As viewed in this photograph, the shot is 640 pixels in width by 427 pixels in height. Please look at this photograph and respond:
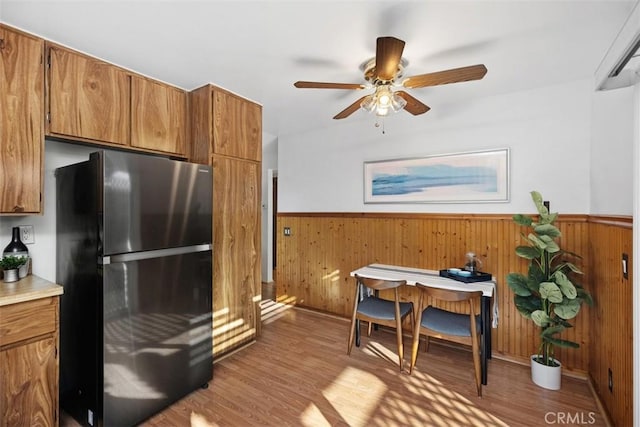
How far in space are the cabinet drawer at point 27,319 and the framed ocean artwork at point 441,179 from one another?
2.94m

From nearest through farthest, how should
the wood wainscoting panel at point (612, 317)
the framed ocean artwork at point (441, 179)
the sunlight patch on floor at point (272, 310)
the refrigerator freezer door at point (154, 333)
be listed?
1. the wood wainscoting panel at point (612, 317)
2. the refrigerator freezer door at point (154, 333)
3. the framed ocean artwork at point (441, 179)
4. the sunlight patch on floor at point (272, 310)

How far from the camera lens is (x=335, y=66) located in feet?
7.29

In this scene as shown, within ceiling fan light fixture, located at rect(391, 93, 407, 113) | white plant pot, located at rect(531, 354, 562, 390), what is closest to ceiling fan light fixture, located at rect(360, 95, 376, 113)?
ceiling fan light fixture, located at rect(391, 93, 407, 113)

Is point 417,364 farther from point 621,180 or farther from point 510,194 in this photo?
point 621,180

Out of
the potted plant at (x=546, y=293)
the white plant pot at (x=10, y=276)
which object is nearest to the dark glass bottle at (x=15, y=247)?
the white plant pot at (x=10, y=276)

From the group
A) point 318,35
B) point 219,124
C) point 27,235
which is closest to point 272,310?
point 219,124

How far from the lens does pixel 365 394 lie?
2217mm

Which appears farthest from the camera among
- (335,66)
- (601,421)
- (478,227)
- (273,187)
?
(273,187)

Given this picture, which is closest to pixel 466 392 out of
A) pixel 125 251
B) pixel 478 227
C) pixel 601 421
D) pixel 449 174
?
pixel 601 421

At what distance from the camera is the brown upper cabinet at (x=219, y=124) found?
2.50m

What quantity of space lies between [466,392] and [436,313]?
601 millimetres

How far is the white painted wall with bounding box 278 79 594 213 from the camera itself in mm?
2508

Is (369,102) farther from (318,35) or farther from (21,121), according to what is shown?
(21,121)

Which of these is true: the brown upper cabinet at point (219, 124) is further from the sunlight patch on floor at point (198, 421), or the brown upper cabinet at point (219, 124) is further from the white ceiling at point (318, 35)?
the sunlight patch on floor at point (198, 421)
